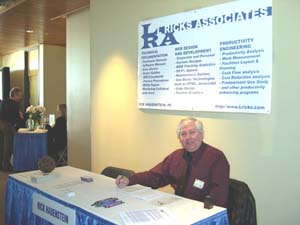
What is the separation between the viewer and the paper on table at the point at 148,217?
1753 millimetres

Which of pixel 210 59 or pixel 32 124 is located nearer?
pixel 210 59

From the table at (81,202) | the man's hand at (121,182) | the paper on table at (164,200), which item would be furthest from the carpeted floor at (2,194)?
the paper on table at (164,200)

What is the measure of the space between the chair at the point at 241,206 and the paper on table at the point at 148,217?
0.56 meters

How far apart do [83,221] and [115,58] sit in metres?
2.17

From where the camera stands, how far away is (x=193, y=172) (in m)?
2.41

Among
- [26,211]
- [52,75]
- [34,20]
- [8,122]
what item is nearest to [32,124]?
[8,122]

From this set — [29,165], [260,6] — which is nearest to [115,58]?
[260,6]

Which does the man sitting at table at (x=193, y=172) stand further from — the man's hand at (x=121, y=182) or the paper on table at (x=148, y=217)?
the paper on table at (x=148, y=217)

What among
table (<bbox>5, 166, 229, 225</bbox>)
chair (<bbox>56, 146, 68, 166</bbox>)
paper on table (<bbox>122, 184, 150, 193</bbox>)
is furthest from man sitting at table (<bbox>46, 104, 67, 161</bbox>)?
paper on table (<bbox>122, 184, 150, 193</bbox>)

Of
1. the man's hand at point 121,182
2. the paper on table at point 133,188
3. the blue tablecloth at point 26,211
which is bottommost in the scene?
the blue tablecloth at point 26,211

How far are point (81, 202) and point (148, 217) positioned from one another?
491mm

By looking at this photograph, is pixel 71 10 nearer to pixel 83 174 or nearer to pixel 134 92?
pixel 134 92

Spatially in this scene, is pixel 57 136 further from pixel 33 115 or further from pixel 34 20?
pixel 34 20

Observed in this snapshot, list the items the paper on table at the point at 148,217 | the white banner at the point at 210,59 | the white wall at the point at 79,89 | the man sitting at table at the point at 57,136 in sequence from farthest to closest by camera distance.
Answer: the man sitting at table at the point at 57,136, the white wall at the point at 79,89, the white banner at the point at 210,59, the paper on table at the point at 148,217
